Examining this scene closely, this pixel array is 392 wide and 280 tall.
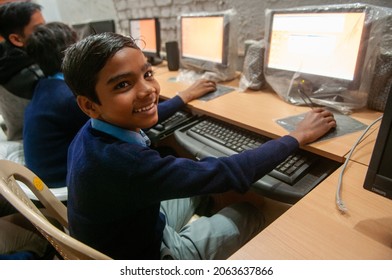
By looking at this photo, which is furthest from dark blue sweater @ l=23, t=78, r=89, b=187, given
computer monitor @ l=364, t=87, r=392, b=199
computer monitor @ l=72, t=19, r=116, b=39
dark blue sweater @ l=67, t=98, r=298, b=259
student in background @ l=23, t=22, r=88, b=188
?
computer monitor @ l=72, t=19, r=116, b=39

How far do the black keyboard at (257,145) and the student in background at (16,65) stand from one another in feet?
2.60

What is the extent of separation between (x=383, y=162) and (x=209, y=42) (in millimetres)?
→ 1181

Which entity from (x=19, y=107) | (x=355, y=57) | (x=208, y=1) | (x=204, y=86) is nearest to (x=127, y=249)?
(x=204, y=86)

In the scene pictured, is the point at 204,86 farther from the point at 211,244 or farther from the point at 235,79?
the point at 211,244

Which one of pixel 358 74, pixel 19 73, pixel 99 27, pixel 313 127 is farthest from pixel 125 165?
pixel 99 27

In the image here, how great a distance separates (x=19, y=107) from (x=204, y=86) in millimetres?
976

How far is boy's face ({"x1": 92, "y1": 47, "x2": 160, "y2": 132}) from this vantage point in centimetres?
65

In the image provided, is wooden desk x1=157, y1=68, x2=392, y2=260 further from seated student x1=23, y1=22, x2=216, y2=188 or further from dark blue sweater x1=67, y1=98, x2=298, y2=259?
seated student x1=23, y1=22, x2=216, y2=188

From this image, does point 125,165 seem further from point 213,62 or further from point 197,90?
point 213,62

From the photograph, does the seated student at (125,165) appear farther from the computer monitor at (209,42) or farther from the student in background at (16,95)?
the computer monitor at (209,42)

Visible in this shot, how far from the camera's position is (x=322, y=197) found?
0.66 metres

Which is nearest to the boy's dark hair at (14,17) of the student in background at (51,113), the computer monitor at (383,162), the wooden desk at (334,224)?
the student in background at (51,113)

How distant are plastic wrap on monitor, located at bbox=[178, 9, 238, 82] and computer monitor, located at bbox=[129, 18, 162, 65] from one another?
26 cm

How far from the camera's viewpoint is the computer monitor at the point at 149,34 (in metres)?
1.85
